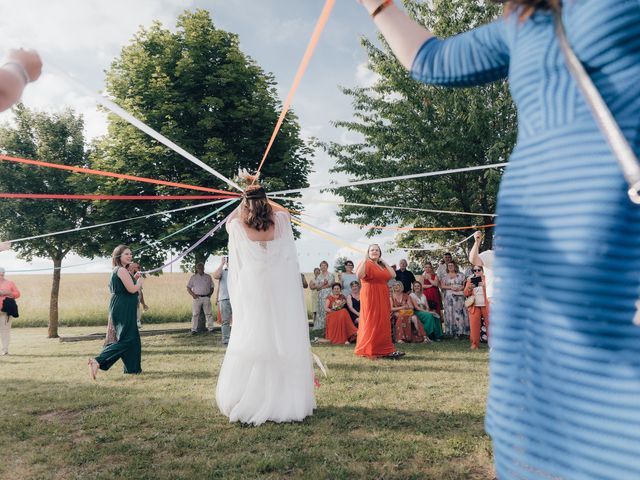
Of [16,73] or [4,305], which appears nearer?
[16,73]

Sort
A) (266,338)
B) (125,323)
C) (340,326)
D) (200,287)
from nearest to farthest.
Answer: (266,338) < (125,323) < (340,326) < (200,287)

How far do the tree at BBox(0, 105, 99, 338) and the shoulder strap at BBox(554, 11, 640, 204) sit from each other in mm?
19356

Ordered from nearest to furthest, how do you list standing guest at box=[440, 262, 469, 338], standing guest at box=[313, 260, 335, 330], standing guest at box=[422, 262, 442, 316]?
standing guest at box=[440, 262, 469, 338], standing guest at box=[422, 262, 442, 316], standing guest at box=[313, 260, 335, 330]

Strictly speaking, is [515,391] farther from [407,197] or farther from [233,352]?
[407,197]

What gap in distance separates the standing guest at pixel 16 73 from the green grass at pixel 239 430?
3.04 metres

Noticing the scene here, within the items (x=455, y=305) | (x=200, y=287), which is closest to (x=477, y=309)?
(x=455, y=305)

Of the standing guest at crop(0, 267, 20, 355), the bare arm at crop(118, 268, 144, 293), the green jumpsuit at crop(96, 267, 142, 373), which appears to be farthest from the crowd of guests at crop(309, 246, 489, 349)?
the standing guest at crop(0, 267, 20, 355)

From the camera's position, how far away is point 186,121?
54.5 ft

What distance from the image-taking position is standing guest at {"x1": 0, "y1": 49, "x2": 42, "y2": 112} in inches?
57.8

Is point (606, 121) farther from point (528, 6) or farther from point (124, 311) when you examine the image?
point (124, 311)

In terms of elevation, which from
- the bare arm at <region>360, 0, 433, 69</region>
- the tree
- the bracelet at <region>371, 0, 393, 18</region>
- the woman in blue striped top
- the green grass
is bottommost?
the green grass

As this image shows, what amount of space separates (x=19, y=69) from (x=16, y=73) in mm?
27

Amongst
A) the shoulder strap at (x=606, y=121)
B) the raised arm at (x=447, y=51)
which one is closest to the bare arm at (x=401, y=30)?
the raised arm at (x=447, y=51)

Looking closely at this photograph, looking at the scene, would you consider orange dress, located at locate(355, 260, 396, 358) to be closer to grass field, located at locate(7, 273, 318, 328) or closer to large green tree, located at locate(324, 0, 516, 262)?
large green tree, located at locate(324, 0, 516, 262)
